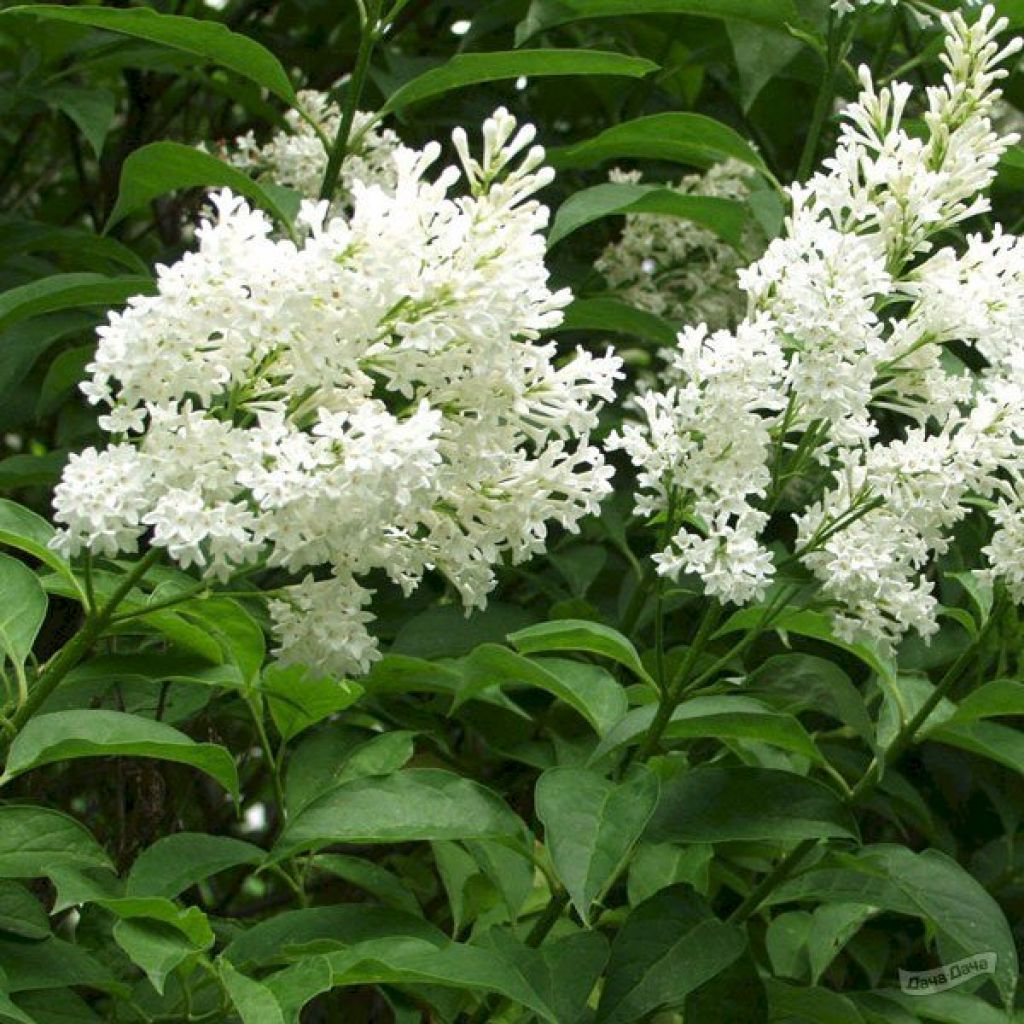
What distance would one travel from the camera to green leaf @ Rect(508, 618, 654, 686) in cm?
211

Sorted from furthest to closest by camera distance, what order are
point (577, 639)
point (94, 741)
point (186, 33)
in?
point (186, 33), point (577, 639), point (94, 741)

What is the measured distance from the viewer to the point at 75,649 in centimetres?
187

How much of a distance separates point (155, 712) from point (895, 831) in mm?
1459

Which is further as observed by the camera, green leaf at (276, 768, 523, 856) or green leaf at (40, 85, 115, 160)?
green leaf at (40, 85, 115, 160)

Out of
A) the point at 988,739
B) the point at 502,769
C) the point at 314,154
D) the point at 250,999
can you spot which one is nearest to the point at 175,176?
the point at 314,154

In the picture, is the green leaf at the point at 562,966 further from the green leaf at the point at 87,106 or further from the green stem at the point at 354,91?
the green leaf at the point at 87,106

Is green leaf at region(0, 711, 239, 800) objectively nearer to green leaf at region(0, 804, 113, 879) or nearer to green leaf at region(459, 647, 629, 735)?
green leaf at region(0, 804, 113, 879)

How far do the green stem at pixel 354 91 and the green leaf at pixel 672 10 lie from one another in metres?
0.24

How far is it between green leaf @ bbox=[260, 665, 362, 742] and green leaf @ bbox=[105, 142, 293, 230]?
0.71 metres

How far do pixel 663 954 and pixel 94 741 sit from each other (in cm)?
70

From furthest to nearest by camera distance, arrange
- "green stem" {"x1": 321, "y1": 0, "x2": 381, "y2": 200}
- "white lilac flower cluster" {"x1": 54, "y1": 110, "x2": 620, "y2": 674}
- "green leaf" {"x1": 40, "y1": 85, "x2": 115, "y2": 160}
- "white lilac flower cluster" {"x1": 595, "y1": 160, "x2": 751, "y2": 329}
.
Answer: "white lilac flower cluster" {"x1": 595, "y1": 160, "x2": 751, "y2": 329} < "green leaf" {"x1": 40, "y1": 85, "x2": 115, "y2": 160} < "green stem" {"x1": 321, "y1": 0, "x2": 381, "y2": 200} < "white lilac flower cluster" {"x1": 54, "y1": 110, "x2": 620, "y2": 674}

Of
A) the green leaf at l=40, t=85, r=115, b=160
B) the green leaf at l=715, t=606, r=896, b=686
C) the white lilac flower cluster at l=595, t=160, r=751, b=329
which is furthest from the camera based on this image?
the white lilac flower cluster at l=595, t=160, r=751, b=329

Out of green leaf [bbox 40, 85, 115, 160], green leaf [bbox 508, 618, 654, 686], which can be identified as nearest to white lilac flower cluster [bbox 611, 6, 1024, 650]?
green leaf [bbox 508, 618, 654, 686]

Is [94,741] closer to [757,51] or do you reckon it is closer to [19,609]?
[19,609]
